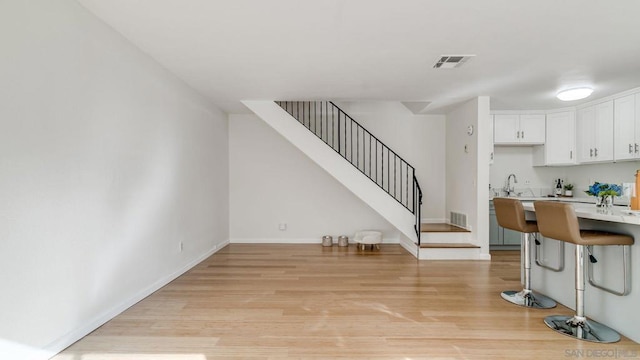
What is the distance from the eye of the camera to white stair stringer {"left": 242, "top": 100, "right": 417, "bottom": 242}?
5.44 metres

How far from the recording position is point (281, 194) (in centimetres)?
654

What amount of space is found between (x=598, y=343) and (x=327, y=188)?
185 inches

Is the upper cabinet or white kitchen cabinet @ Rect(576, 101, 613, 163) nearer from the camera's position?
white kitchen cabinet @ Rect(576, 101, 613, 163)

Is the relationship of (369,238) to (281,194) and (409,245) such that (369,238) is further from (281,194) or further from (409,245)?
(281,194)

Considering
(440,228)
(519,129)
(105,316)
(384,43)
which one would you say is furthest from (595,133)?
(105,316)

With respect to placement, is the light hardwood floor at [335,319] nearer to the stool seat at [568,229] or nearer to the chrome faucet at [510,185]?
the stool seat at [568,229]

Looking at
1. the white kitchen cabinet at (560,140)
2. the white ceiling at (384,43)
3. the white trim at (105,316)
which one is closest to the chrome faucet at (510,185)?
the white kitchen cabinet at (560,140)

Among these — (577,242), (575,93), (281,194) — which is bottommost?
(577,242)

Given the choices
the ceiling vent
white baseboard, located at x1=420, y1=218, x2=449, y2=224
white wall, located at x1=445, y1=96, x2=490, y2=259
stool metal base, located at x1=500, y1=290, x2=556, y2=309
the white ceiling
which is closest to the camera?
the white ceiling

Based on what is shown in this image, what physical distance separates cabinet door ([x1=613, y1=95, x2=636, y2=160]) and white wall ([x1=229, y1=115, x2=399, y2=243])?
3944mm

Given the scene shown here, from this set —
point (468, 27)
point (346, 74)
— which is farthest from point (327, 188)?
point (468, 27)

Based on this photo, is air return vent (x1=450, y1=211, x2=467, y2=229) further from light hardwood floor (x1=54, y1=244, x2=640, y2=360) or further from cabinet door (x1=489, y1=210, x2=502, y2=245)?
light hardwood floor (x1=54, y1=244, x2=640, y2=360)

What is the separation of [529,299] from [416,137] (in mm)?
3957

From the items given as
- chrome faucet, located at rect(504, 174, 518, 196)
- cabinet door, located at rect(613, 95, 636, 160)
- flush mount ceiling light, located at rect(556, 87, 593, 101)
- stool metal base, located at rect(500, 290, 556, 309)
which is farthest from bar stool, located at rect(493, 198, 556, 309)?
chrome faucet, located at rect(504, 174, 518, 196)
